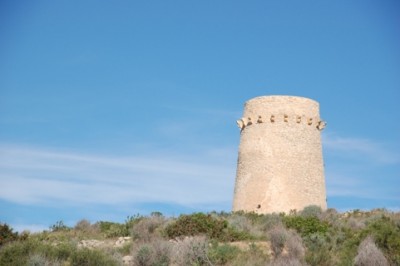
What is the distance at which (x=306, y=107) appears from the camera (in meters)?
23.8

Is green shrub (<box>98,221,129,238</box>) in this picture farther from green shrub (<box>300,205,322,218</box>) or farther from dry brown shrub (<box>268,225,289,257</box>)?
green shrub (<box>300,205,322,218</box>)

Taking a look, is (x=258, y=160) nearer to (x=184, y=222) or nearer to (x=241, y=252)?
(x=184, y=222)

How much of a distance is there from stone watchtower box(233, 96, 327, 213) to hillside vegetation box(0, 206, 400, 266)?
6.85 feet

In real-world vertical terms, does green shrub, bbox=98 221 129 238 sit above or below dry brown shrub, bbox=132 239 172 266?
above

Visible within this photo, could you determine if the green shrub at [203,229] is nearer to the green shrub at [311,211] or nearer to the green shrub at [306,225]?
the green shrub at [306,225]

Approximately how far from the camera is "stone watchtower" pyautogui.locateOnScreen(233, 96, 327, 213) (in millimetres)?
22828

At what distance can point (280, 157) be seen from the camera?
2295cm

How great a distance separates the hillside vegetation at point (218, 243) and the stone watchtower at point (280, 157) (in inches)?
82.2

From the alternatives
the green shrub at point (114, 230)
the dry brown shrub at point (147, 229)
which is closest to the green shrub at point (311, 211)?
the dry brown shrub at point (147, 229)

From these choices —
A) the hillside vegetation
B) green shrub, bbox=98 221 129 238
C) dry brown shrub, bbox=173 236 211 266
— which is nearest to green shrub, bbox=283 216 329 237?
the hillside vegetation

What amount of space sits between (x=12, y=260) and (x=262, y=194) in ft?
39.8

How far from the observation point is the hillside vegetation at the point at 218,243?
12.7m

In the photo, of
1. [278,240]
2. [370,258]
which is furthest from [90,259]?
[370,258]

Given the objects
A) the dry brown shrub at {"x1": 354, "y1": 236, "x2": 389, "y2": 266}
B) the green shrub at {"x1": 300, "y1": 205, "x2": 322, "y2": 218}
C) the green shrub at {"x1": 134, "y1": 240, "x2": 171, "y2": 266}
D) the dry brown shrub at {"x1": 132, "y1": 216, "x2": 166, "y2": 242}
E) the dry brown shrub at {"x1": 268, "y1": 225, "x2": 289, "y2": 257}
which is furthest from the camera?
the green shrub at {"x1": 300, "y1": 205, "x2": 322, "y2": 218}
